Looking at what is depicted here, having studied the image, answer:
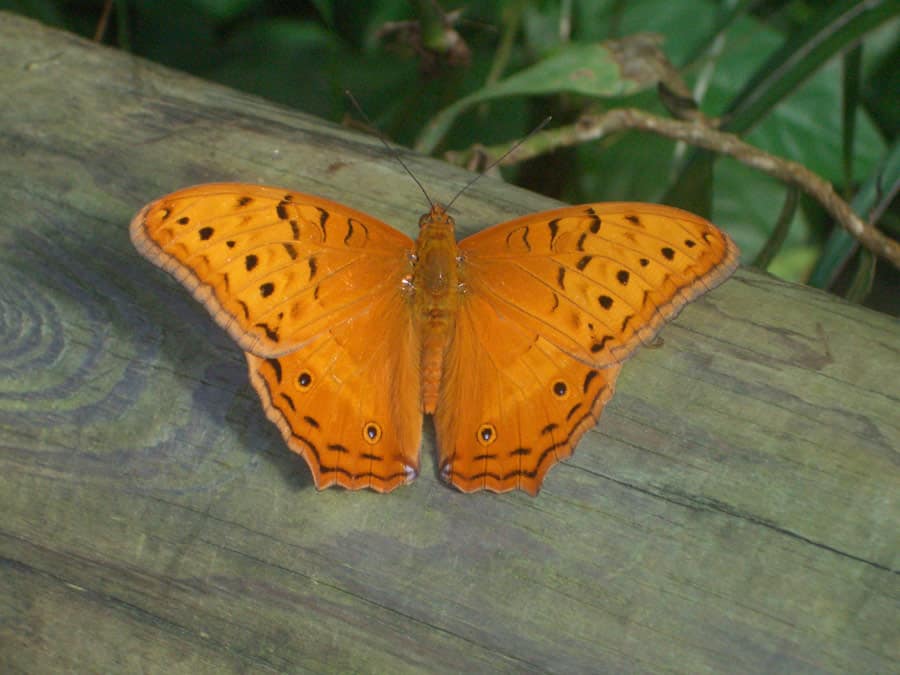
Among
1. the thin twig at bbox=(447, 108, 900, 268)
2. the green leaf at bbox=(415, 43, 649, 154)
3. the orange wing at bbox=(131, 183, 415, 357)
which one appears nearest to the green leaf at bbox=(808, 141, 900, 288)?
the thin twig at bbox=(447, 108, 900, 268)

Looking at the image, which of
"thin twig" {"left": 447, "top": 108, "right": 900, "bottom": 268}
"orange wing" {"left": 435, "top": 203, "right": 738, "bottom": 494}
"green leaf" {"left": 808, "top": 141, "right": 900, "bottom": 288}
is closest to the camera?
"orange wing" {"left": 435, "top": 203, "right": 738, "bottom": 494}

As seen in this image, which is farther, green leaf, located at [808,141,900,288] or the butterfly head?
green leaf, located at [808,141,900,288]

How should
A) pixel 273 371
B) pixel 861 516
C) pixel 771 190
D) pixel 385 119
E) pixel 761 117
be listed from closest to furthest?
pixel 861 516 → pixel 273 371 → pixel 761 117 → pixel 385 119 → pixel 771 190

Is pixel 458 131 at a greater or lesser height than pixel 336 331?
lesser

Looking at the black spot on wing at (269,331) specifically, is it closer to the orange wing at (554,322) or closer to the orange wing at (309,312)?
the orange wing at (309,312)

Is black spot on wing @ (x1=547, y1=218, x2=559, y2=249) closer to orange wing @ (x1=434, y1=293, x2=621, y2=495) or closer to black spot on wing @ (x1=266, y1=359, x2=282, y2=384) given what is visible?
orange wing @ (x1=434, y1=293, x2=621, y2=495)

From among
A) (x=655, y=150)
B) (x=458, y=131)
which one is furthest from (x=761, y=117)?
(x=458, y=131)

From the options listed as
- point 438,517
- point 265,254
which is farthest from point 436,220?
point 438,517

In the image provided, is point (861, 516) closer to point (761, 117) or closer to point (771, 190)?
point (761, 117)
